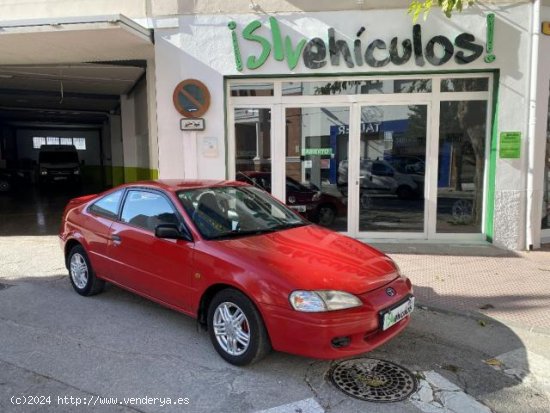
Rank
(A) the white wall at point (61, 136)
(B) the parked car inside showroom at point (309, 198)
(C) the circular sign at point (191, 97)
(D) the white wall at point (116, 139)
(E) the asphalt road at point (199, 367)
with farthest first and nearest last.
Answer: (A) the white wall at point (61, 136) < (D) the white wall at point (116, 139) < (B) the parked car inside showroom at point (309, 198) < (C) the circular sign at point (191, 97) < (E) the asphalt road at point (199, 367)

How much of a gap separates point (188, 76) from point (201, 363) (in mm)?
5537

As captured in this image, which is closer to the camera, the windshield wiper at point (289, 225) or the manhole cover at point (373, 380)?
the manhole cover at point (373, 380)

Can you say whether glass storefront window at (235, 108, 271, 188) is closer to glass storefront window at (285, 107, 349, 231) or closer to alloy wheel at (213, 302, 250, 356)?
glass storefront window at (285, 107, 349, 231)

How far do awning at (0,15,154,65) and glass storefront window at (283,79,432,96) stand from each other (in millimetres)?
2685

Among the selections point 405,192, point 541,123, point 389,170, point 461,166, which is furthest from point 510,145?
point 389,170

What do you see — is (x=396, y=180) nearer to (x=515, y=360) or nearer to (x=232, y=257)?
(x=515, y=360)

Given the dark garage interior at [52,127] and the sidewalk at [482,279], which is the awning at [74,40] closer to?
the dark garage interior at [52,127]

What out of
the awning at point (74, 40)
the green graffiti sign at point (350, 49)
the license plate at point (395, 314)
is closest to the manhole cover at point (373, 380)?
the license plate at point (395, 314)

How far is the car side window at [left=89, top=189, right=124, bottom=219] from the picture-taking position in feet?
16.5

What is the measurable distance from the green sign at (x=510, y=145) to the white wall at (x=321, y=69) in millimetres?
85

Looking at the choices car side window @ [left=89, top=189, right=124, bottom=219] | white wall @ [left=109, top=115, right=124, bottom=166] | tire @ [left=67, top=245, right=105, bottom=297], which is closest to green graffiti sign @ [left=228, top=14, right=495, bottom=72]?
car side window @ [left=89, top=189, right=124, bottom=219]

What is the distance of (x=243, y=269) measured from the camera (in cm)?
353

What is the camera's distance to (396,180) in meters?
8.02

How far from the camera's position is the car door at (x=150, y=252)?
4.05 meters
